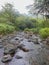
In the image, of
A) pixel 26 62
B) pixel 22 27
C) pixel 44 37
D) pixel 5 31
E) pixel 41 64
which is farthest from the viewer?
pixel 22 27

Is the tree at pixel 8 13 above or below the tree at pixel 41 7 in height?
below

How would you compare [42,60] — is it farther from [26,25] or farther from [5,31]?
[26,25]

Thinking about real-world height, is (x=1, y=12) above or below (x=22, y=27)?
above

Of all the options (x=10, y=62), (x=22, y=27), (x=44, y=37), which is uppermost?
(x=10, y=62)

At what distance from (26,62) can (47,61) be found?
112 cm

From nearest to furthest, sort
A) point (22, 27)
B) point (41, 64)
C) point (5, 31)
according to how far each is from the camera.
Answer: point (41, 64) < point (5, 31) < point (22, 27)

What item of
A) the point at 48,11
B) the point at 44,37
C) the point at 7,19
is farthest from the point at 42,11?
the point at 7,19

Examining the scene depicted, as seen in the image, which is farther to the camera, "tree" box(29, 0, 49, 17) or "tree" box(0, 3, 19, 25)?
"tree" box(0, 3, 19, 25)

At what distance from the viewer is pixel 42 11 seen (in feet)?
71.8

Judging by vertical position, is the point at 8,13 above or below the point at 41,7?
below

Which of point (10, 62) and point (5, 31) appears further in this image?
point (5, 31)

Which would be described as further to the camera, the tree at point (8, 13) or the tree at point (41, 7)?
the tree at point (8, 13)

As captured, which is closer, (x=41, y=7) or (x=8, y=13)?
(x=41, y=7)

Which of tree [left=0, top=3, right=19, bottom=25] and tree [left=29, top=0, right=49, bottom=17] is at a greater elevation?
tree [left=29, top=0, right=49, bottom=17]
